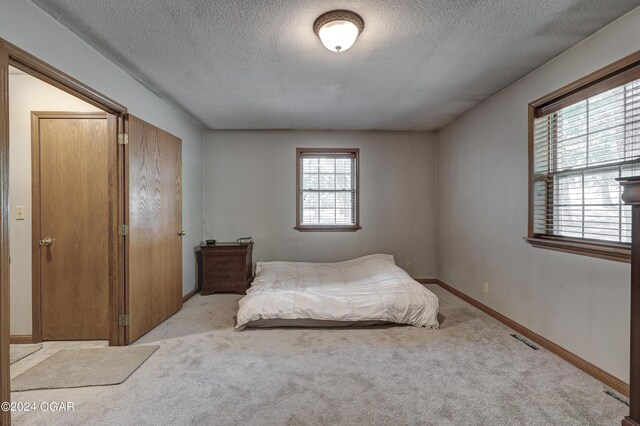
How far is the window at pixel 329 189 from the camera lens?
4.74 metres

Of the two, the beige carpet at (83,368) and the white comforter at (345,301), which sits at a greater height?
the white comforter at (345,301)

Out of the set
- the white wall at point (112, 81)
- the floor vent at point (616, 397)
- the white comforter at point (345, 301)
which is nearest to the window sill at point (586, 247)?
the floor vent at point (616, 397)

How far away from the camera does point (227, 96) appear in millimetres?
3248

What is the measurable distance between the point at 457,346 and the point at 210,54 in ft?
10.5

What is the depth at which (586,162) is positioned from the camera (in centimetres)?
224

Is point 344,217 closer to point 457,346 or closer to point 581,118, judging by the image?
point 457,346

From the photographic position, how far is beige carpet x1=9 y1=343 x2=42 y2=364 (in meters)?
2.39

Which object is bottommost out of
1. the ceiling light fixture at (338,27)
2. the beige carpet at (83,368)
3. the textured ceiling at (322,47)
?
the beige carpet at (83,368)

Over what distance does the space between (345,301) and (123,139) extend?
258 cm

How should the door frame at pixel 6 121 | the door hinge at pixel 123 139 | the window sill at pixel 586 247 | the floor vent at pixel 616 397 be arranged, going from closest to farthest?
the door frame at pixel 6 121, the floor vent at pixel 616 397, the window sill at pixel 586 247, the door hinge at pixel 123 139

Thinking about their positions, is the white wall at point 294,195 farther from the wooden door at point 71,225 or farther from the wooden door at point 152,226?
the wooden door at point 71,225

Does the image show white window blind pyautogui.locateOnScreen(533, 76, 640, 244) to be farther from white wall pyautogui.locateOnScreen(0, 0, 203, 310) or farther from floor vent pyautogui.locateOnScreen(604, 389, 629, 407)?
white wall pyautogui.locateOnScreen(0, 0, 203, 310)

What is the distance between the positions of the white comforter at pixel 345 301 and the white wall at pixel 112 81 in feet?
4.85

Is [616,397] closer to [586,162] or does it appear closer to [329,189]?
[586,162]
